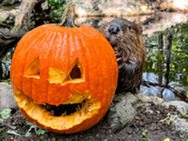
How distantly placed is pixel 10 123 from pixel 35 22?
5.37m

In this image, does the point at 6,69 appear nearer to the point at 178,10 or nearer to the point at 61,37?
the point at 61,37

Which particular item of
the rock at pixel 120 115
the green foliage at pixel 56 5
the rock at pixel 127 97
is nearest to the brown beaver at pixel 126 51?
the rock at pixel 127 97

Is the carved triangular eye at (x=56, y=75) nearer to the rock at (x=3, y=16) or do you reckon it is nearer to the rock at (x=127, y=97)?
the rock at (x=127, y=97)

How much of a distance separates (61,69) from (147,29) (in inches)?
288

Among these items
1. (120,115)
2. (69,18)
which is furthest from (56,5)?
(120,115)

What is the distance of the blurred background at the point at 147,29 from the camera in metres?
4.27

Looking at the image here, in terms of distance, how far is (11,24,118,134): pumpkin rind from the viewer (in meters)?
1.84

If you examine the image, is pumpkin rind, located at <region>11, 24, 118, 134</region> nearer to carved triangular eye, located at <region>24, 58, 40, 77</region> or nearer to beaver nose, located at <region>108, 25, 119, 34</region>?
carved triangular eye, located at <region>24, 58, 40, 77</region>

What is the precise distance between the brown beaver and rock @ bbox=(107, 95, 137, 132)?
74 cm

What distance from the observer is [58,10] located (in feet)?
29.3

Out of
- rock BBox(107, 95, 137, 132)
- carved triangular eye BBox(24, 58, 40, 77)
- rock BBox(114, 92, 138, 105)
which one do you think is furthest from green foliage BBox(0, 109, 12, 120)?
rock BBox(114, 92, 138, 105)

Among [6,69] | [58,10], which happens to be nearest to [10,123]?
[6,69]

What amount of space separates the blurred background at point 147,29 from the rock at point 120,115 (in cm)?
169

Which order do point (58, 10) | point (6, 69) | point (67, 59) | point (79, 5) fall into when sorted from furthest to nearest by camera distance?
point (79, 5) < point (58, 10) < point (6, 69) < point (67, 59)
